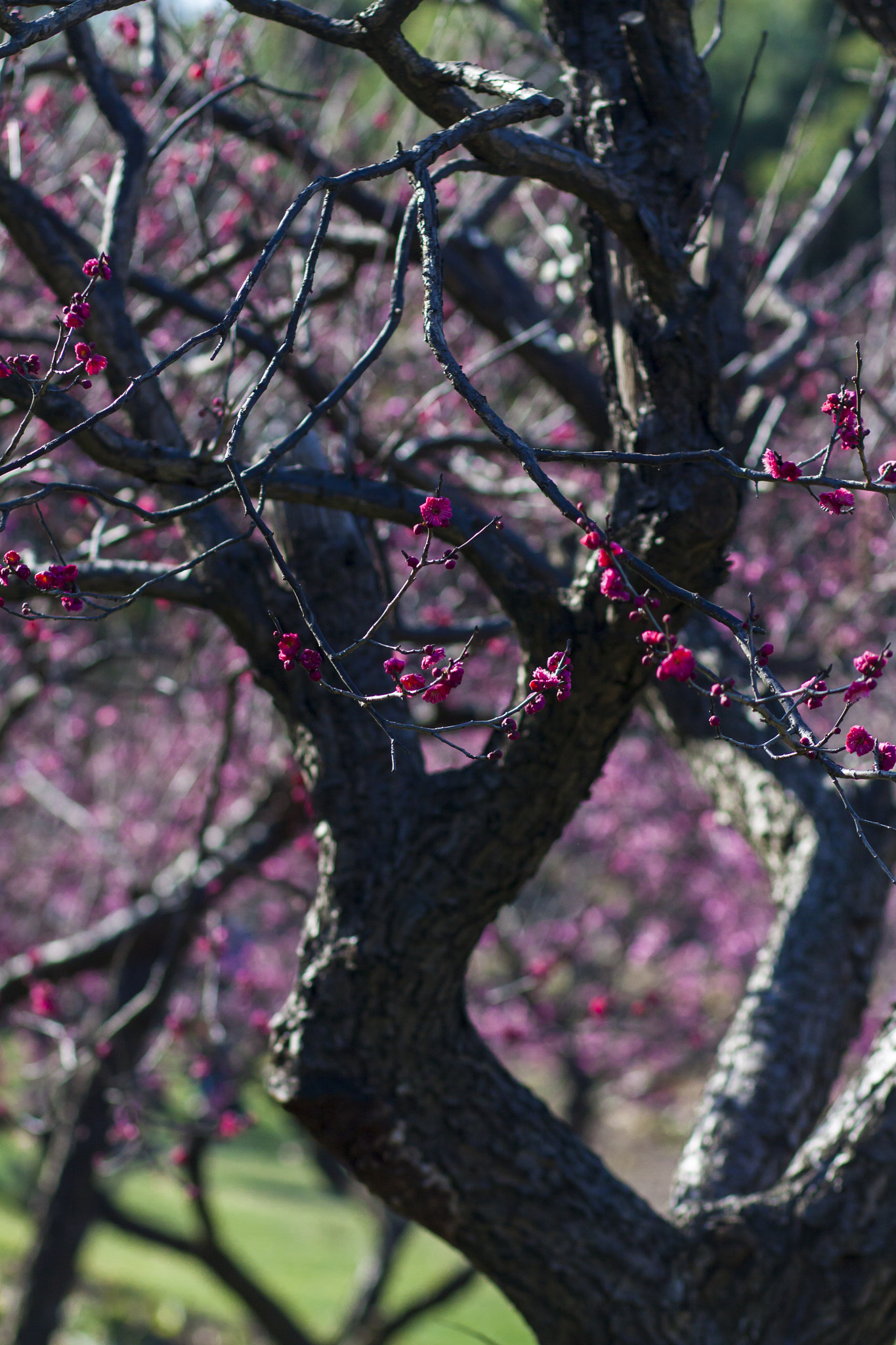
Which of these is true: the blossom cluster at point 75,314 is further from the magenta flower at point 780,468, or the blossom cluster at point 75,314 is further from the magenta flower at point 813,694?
the magenta flower at point 813,694

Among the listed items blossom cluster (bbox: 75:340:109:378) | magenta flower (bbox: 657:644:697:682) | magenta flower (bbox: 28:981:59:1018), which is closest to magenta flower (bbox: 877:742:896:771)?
magenta flower (bbox: 657:644:697:682)

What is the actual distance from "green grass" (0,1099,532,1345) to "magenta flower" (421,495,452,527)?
7.35 m

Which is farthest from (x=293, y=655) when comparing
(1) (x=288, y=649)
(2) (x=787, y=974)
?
(2) (x=787, y=974)

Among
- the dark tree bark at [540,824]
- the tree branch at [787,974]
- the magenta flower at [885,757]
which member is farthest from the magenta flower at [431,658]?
the tree branch at [787,974]

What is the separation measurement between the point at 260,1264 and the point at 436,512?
10190 millimetres

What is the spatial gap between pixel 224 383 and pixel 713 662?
2.02m

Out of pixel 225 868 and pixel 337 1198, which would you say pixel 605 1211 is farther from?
pixel 337 1198

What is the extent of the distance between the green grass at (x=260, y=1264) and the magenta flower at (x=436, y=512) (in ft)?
24.1

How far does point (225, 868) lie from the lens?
549 centimetres

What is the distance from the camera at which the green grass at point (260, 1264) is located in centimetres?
936

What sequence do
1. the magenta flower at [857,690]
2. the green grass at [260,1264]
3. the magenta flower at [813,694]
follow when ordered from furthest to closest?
the green grass at [260,1264]
the magenta flower at [857,690]
the magenta flower at [813,694]

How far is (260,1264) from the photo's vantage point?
10391 millimetres

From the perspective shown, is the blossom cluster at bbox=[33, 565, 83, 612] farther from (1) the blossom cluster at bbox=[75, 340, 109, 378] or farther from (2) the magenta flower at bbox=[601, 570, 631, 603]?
(2) the magenta flower at bbox=[601, 570, 631, 603]

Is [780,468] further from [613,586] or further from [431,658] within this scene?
[431,658]
